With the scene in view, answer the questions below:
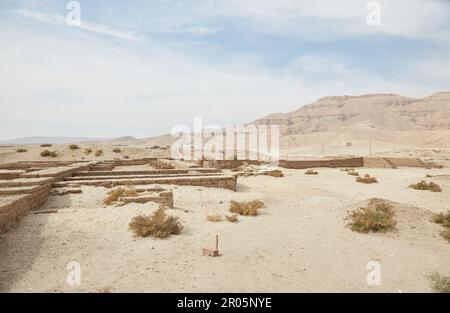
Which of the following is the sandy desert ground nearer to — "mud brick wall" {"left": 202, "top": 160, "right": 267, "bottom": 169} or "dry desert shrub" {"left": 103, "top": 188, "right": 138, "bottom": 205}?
"dry desert shrub" {"left": 103, "top": 188, "right": 138, "bottom": 205}

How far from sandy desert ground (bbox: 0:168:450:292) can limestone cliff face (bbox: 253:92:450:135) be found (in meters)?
114

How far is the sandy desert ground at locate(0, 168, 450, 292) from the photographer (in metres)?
5.60

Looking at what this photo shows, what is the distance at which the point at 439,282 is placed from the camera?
5.59 meters

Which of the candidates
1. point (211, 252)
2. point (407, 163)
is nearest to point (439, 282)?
point (211, 252)

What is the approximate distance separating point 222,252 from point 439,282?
12.1 feet

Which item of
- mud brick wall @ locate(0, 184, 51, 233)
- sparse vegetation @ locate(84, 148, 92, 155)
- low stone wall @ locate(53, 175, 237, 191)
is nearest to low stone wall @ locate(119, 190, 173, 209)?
mud brick wall @ locate(0, 184, 51, 233)

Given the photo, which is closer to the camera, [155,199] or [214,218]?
[214,218]

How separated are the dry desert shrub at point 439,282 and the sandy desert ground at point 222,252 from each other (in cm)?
12

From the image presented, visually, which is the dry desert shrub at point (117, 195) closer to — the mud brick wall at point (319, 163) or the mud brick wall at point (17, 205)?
the mud brick wall at point (17, 205)

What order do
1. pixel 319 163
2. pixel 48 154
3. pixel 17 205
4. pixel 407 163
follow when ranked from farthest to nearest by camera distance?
1. pixel 48 154
2. pixel 407 163
3. pixel 319 163
4. pixel 17 205

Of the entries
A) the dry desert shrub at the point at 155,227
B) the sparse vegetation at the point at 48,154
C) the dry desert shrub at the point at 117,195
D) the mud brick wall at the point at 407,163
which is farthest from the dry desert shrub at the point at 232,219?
the sparse vegetation at the point at 48,154

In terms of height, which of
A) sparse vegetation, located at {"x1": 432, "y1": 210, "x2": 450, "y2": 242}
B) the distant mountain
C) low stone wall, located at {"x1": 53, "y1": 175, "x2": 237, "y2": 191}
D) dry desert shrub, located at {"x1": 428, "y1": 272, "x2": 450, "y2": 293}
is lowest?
dry desert shrub, located at {"x1": 428, "y1": 272, "x2": 450, "y2": 293}

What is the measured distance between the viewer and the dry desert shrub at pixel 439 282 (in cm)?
534

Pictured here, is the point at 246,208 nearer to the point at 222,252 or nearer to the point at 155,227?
the point at 155,227
